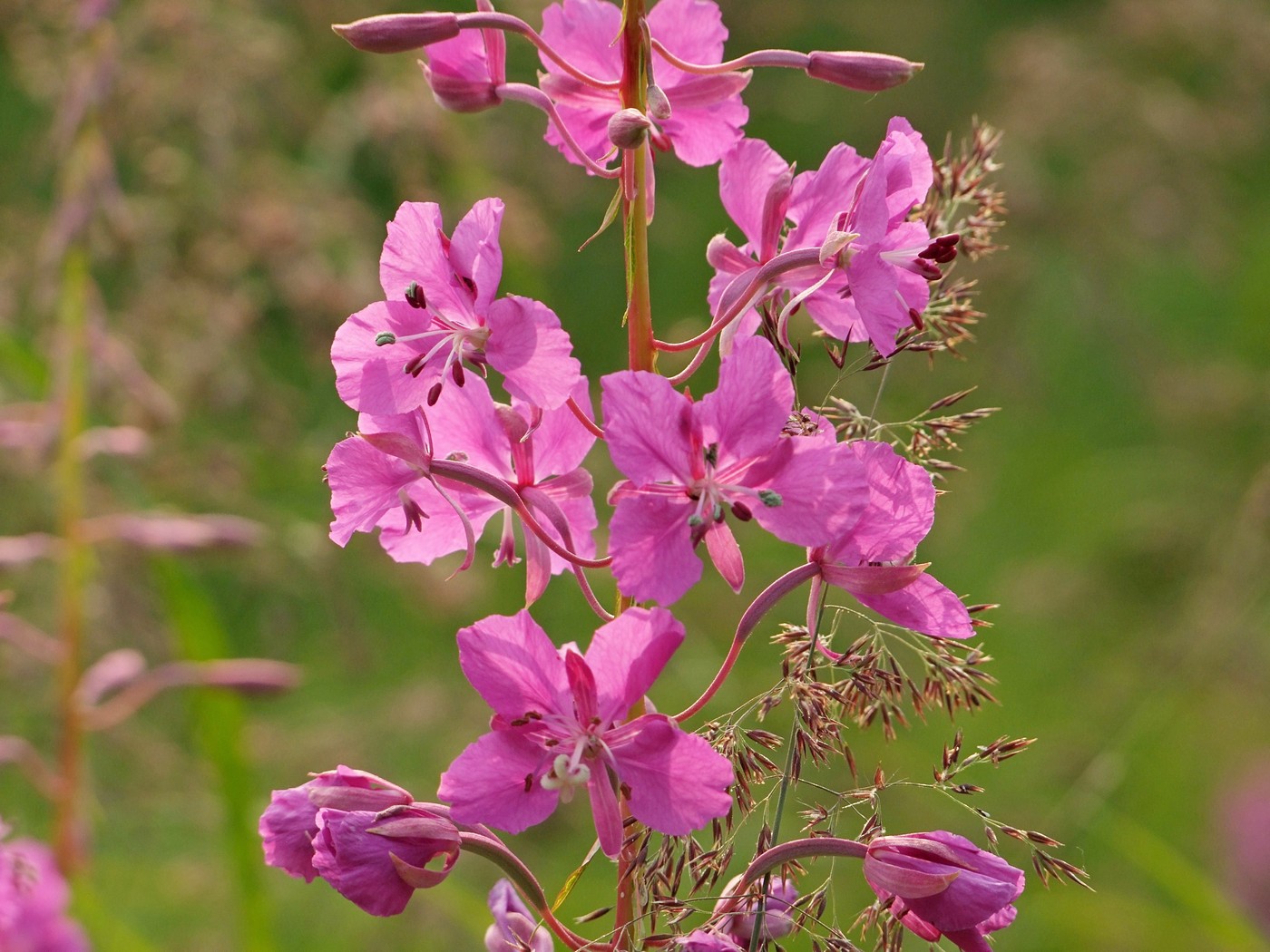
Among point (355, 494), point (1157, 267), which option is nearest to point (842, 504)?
point (355, 494)

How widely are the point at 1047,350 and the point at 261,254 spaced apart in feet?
10.3

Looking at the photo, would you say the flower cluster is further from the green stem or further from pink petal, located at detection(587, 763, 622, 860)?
the green stem

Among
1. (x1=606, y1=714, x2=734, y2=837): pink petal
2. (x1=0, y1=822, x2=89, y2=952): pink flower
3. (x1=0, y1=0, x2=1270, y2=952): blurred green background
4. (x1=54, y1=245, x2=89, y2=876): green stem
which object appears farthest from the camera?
(x1=0, y1=0, x2=1270, y2=952): blurred green background

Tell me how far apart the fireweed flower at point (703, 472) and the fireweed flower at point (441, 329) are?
3.0 inches

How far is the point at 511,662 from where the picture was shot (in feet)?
2.83

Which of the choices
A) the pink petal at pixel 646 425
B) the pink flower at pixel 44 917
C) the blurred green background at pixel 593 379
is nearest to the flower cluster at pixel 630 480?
the pink petal at pixel 646 425

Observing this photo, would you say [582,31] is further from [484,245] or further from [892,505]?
[892,505]

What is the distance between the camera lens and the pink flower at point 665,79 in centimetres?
103

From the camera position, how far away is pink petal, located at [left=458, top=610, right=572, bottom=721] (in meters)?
0.86

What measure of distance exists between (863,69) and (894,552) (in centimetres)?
37

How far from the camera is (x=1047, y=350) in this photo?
489cm

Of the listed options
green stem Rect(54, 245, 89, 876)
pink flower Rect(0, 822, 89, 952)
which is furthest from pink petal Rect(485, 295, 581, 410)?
green stem Rect(54, 245, 89, 876)

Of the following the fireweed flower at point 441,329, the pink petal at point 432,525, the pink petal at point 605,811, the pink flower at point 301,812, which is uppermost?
the fireweed flower at point 441,329

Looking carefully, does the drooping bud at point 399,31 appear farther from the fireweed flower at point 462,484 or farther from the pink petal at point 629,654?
the pink petal at point 629,654
